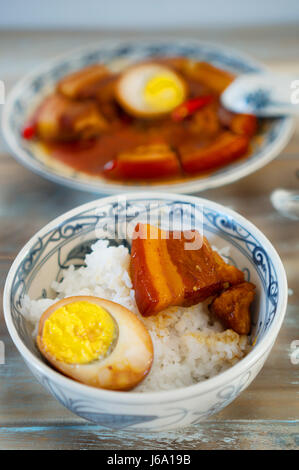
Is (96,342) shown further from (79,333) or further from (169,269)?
(169,269)

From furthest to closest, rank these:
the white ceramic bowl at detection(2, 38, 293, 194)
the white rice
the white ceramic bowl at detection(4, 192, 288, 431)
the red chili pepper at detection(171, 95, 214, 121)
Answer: the red chili pepper at detection(171, 95, 214, 121) < the white ceramic bowl at detection(2, 38, 293, 194) < the white rice < the white ceramic bowl at detection(4, 192, 288, 431)

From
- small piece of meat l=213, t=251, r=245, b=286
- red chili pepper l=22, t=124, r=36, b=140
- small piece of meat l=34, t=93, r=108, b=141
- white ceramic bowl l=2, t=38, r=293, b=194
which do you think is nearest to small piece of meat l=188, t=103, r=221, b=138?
white ceramic bowl l=2, t=38, r=293, b=194

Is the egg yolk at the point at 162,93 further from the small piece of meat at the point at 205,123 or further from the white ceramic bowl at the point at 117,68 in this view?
the white ceramic bowl at the point at 117,68

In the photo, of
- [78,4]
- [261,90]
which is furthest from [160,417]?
[78,4]

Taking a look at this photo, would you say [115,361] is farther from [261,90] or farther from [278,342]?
[261,90]

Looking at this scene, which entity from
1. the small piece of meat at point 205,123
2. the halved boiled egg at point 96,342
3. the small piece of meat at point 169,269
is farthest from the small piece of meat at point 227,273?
the small piece of meat at point 205,123

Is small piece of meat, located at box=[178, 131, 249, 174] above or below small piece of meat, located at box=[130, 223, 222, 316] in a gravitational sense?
above

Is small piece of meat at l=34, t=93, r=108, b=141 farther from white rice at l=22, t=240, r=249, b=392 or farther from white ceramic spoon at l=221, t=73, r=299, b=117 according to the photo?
white rice at l=22, t=240, r=249, b=392
